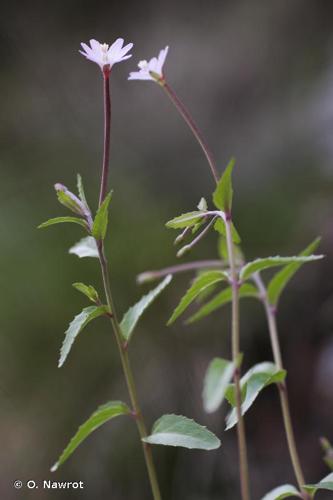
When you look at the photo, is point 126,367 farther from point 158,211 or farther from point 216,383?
point 158,211

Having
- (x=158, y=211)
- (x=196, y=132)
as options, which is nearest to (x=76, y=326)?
(x=196, y=132)

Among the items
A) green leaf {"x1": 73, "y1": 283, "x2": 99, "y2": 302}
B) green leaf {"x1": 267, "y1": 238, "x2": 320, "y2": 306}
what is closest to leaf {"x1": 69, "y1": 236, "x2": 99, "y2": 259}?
green leaf {"x1": 73, "y1": 283, "x2": 99, "y2": 302}

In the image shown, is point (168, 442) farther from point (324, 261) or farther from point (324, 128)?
point (324, 128)

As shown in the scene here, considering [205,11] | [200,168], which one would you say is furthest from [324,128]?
[205,11]

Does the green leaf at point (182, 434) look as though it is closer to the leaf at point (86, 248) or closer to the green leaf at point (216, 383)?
the green leaf at point (216, 383)

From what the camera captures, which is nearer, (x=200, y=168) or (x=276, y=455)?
(x=276, y=455)

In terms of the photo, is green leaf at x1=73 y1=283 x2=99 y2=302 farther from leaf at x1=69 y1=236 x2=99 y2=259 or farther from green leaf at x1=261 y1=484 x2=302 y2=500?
green leaf at x1=261 y1=484 x2=302 y2=500
